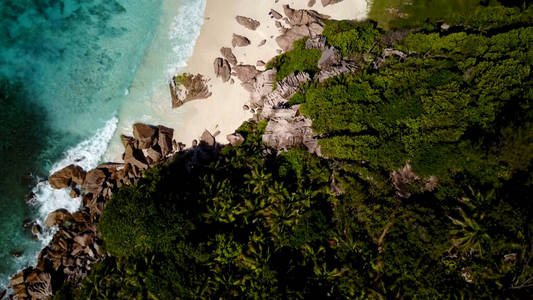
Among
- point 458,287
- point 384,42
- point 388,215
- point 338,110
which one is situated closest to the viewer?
point 458,287

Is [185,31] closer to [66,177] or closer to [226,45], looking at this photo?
[226,45]

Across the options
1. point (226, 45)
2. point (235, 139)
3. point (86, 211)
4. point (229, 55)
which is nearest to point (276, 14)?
point (226, 45)

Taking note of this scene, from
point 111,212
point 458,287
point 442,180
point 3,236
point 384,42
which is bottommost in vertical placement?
point 3,236

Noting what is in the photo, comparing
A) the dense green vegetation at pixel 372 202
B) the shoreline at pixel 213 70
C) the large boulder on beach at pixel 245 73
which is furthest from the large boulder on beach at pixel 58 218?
the large boulder on beach at pixel 245 73

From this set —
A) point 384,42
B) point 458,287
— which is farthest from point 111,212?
point 384,42

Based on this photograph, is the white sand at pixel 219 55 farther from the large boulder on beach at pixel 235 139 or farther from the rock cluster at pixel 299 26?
the large boulder on beach at pixel 235 139

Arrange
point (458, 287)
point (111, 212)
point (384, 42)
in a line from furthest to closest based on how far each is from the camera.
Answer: point (384, 42) < point (111, 212) < point (458, 287)

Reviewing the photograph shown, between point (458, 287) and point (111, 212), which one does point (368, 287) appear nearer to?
point (458, 287)
